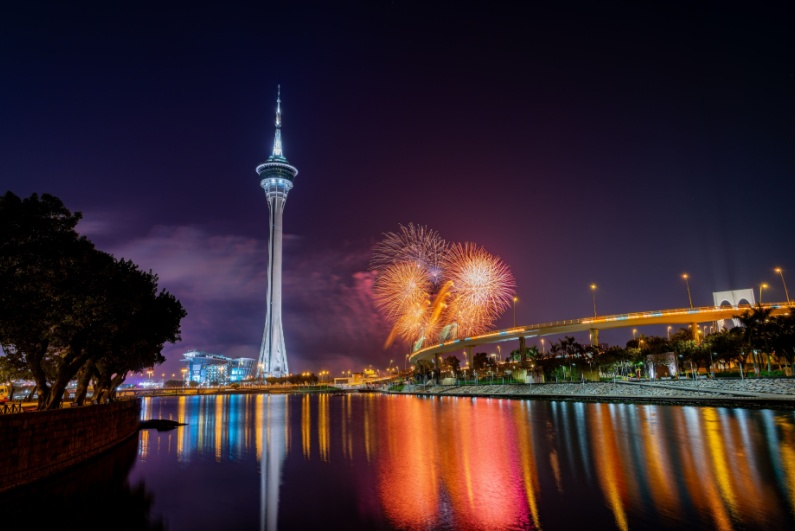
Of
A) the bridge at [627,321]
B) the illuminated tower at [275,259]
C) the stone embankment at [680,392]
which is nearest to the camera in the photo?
the stone embankment at [680,392]

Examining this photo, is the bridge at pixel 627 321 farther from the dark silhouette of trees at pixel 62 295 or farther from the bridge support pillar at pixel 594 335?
the dark silhouette of trees at pixel 62 295

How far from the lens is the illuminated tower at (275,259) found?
153875 millimetres

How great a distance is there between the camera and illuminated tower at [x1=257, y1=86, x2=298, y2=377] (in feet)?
505

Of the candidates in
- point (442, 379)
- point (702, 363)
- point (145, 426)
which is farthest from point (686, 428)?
point (442, 379)

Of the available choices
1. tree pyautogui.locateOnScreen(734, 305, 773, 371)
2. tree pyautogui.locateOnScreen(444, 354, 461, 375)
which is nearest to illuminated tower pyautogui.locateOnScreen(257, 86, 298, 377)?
tree pyautogui.locateOnScreen(444, 354, 461, 375)

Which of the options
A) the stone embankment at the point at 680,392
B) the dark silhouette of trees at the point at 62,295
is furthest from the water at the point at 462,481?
the stone embankment at the point at 680,392

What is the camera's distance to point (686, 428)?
94.4ft

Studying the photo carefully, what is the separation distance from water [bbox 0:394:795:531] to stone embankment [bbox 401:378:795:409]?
15.6 metres

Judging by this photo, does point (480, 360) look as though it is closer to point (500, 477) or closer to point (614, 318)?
point (614, 318)

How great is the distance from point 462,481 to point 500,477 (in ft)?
4.70

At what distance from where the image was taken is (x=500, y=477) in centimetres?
1698

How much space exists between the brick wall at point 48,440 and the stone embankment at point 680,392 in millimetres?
48031

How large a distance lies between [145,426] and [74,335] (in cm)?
2225

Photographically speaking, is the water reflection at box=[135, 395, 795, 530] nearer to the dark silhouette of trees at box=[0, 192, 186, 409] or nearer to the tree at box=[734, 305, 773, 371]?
the dark silhouette of trees at box=[0, 192, 186, 409]
